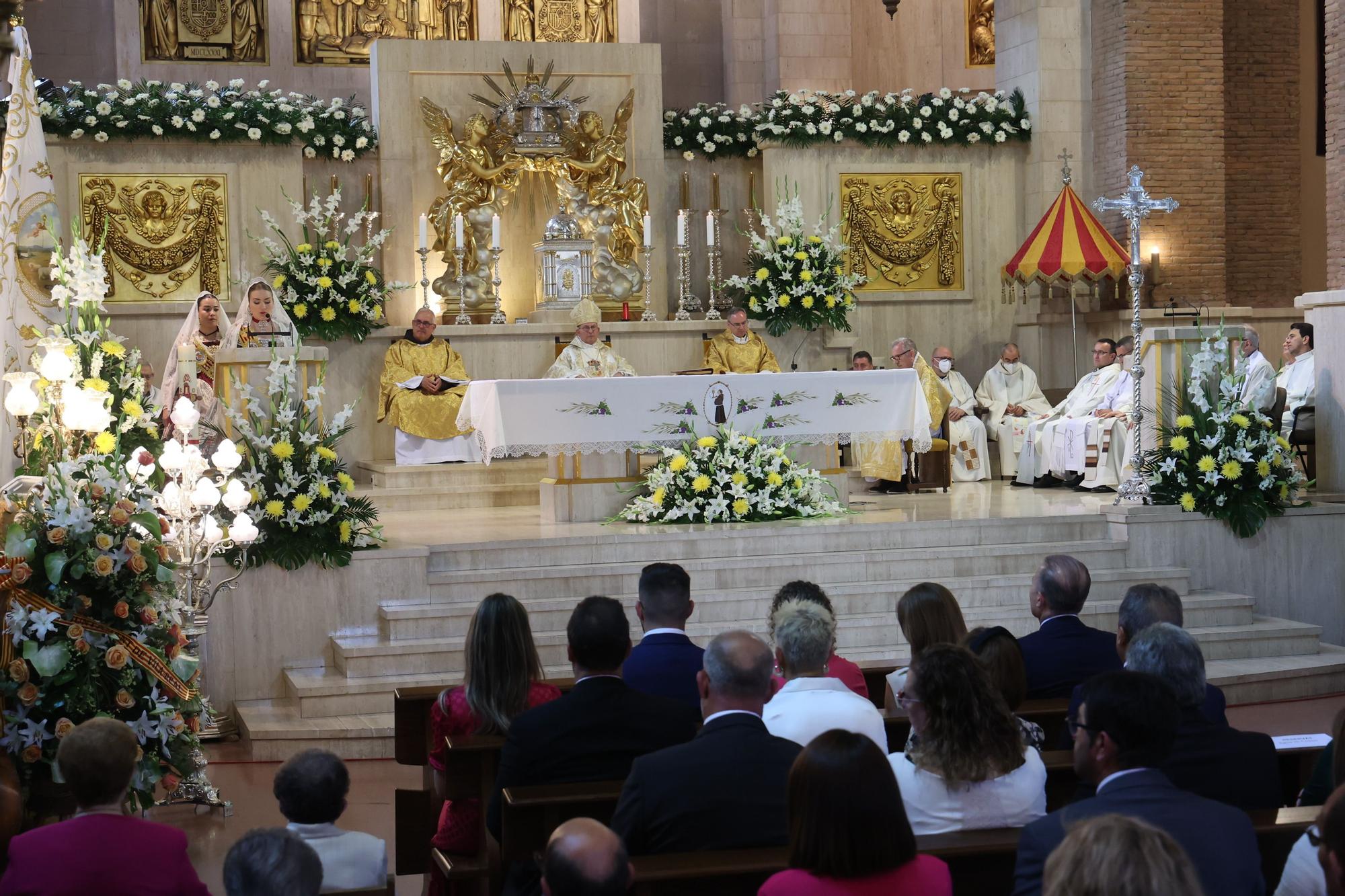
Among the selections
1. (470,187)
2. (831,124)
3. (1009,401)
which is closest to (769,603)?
(1009,401)

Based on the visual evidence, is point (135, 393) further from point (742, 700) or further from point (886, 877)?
point (886, 877)

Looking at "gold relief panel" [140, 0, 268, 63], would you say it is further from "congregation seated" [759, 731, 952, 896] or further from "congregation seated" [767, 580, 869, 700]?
"congregation seated" [759, 731, 952, 896]

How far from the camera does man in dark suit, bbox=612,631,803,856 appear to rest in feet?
10.9

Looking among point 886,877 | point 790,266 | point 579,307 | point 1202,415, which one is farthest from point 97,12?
point 886,877

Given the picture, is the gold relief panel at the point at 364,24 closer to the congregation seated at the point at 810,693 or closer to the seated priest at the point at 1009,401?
the seated priest at the point at 1009,401

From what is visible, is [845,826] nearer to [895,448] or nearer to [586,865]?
[586,865]

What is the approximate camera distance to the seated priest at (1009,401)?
13.3 metres

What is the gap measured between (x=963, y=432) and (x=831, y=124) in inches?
123

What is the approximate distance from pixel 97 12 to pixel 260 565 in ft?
34.8

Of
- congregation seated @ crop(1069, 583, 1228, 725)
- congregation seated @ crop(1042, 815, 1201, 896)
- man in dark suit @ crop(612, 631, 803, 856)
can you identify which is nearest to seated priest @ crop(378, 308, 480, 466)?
congregation seated @ crop(1069, 583, 1228, 725)

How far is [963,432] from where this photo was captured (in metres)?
13.1

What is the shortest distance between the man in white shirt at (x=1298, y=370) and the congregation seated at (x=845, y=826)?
9.05 m

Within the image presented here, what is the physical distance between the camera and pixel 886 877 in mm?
2766

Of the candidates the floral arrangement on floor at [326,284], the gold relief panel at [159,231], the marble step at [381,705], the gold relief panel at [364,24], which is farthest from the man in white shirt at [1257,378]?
the gold relief panel at [364,24]
